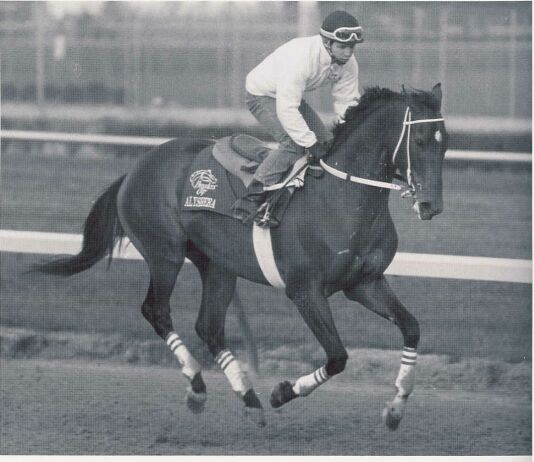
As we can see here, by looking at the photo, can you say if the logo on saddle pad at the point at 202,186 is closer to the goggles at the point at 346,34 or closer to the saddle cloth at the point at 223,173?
the saddle cloth at the point at 223,173

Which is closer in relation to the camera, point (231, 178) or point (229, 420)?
point (231, 178)

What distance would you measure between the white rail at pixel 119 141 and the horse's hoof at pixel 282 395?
1.73 metres

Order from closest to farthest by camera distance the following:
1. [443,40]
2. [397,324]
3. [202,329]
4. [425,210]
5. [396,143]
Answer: [425,210], [396,143], [397,324], [202,329], [443,40]

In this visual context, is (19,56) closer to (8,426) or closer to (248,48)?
(248,48)

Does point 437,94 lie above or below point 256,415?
above

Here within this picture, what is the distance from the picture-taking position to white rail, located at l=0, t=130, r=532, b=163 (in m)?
6.09

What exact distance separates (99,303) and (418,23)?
253 centimetres

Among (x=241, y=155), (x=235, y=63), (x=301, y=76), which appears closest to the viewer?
(x=301, y=76)

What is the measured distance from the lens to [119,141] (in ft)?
20.9

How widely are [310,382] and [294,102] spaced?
112 cm

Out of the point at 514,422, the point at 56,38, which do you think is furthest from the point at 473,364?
Result: the point at 56,38

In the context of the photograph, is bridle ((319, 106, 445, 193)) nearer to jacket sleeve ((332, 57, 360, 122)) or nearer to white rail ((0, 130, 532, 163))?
jacket sleeve ((332, 57, 360, 122))

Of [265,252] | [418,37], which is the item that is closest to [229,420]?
[265,252]

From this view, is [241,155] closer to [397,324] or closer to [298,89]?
[298,89]
